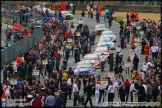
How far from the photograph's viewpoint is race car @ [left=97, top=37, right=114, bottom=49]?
64.0m

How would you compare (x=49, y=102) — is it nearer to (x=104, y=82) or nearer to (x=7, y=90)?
(x=7, y=90)

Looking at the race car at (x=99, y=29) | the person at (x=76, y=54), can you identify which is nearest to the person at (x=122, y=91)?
the person at (x=76, y=54)

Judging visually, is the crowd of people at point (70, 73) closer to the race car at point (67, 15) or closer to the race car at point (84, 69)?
the race car at point (84, 69)

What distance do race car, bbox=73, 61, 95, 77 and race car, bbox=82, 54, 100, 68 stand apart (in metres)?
1.95

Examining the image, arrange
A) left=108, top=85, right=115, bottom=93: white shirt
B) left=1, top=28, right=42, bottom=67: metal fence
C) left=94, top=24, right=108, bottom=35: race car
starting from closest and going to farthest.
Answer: left=108, top=85, right=115, bottom=93: white shirt
left=1, top=28, right=42, bottom=67: metal fence
left=94, top=24, right=108, bottom=35: race car

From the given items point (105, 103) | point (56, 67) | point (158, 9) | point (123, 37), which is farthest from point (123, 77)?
point (158, 9)

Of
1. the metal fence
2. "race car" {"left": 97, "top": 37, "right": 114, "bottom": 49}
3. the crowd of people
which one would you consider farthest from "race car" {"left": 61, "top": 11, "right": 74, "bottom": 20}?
"race car" {"left": 97, "top": 37, "right": 114, "bottom": 49}

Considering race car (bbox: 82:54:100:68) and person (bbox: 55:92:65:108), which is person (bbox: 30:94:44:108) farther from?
race car (bbox: 82:54:100:68)

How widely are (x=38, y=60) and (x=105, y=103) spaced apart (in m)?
12.3

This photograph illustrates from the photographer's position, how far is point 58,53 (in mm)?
56312

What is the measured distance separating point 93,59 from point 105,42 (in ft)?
28.0

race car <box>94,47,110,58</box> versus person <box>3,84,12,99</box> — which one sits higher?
person <box>3,84,12,99</box>

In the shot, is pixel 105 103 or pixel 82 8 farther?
pixel 82 8

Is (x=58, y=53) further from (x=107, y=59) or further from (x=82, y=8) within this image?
(x=82, y=8)
